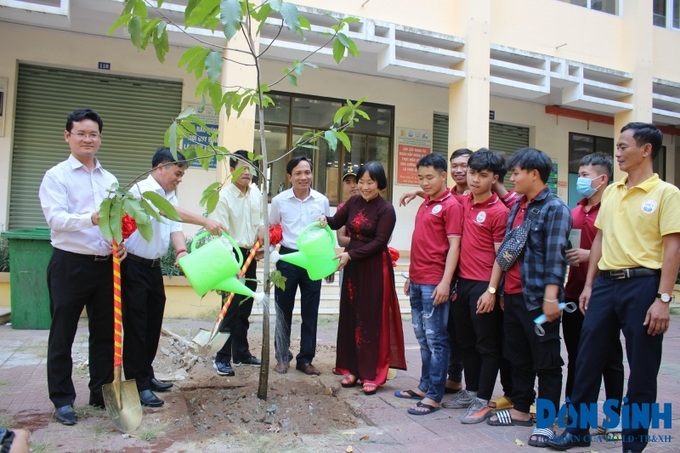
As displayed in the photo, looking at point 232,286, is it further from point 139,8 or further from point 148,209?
Result: point 139,8

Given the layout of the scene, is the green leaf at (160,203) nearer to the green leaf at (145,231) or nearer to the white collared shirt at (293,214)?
the green leaf at (145,231)

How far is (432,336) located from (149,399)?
196 cm

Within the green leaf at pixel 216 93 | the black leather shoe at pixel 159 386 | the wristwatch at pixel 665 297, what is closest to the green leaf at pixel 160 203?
the green leaf at pixel 216 93

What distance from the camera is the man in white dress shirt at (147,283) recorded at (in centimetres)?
354

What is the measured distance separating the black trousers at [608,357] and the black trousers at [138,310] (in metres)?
2.80

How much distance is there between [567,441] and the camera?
2982 mm

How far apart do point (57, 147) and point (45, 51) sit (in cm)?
146

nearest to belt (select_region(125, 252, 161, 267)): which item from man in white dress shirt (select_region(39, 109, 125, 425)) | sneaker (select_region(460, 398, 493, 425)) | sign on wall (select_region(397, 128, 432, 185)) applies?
man in white dress shirt (select_region(39, 109, 125, 425))

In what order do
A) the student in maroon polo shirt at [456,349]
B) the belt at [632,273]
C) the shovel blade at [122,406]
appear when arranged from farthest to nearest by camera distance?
the student in maroon polo shirt at [456,349] → the shovel blade at [122,406] → the belt at [632,273]

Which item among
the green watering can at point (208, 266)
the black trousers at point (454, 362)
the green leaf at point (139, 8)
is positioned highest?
the green leaf at point (139, 8)

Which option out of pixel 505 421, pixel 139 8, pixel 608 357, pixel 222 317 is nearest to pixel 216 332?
pixel 222 317

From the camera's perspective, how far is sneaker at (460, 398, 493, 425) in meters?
3.38

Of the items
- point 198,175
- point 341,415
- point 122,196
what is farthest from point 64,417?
point 198,175

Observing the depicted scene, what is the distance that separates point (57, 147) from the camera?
27.6ft
